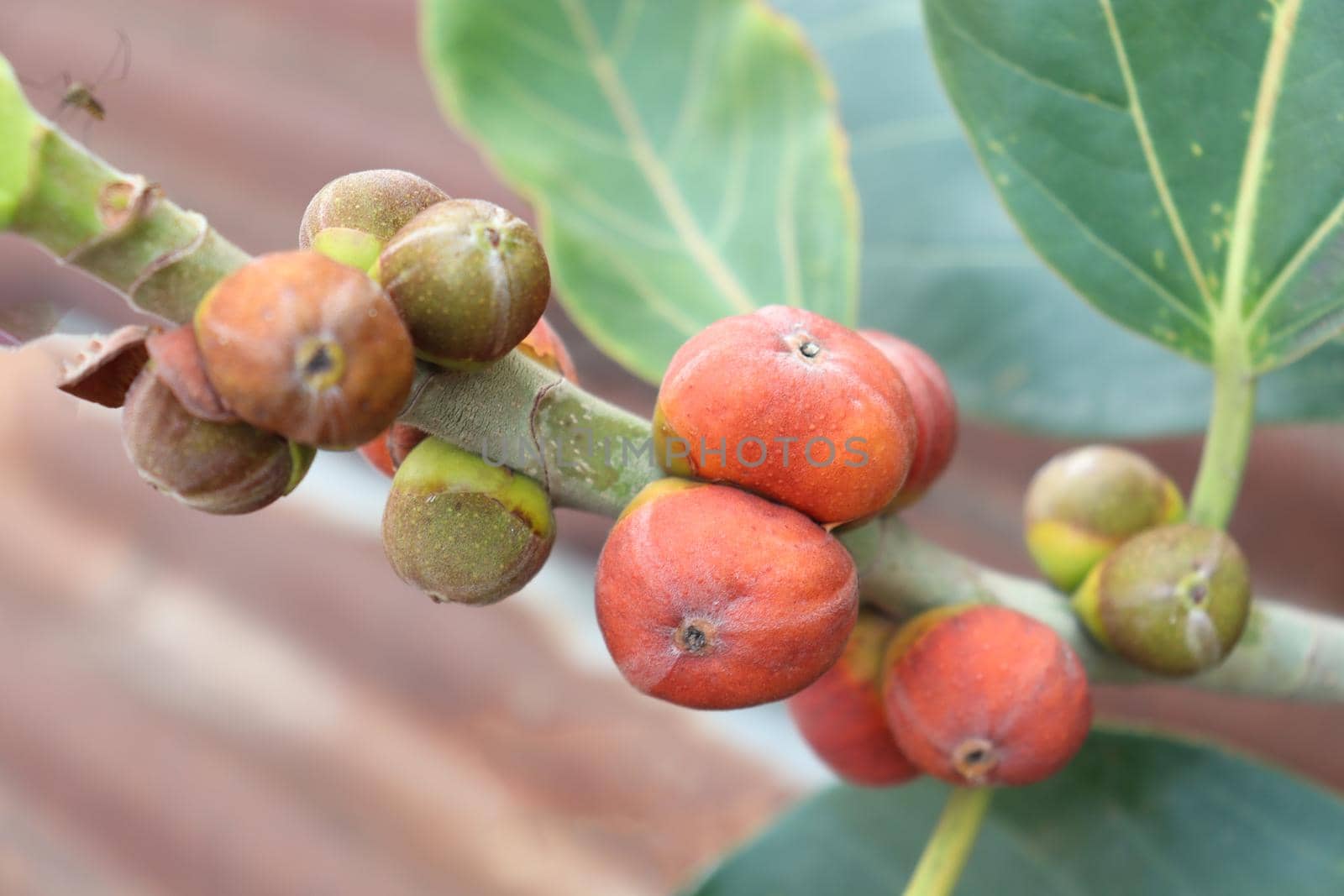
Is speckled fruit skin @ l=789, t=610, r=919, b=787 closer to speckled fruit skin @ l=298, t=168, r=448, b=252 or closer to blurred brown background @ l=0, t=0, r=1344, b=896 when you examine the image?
speckled fruit skin @ l=298, t=168, r=448, b=252

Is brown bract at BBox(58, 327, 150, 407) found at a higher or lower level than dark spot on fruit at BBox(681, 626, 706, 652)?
higher

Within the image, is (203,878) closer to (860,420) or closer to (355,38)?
(355,38)

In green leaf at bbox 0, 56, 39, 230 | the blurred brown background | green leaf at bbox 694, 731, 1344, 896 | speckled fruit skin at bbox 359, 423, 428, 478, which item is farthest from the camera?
the blurred brown background

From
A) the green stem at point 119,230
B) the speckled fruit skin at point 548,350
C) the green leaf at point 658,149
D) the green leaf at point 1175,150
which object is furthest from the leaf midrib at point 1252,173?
the green stem at point 119,230

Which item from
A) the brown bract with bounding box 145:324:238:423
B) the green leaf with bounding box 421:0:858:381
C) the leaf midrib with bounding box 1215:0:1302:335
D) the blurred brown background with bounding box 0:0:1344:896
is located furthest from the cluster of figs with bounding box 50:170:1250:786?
the blurred brown background with bounding box 0:0:1344:896

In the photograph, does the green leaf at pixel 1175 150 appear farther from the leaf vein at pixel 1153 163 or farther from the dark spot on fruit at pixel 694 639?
the dark spot on fruit at pixel 694 639

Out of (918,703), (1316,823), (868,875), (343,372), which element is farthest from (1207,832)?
(343,372)

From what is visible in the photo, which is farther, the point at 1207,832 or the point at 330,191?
the point at 1207,832
